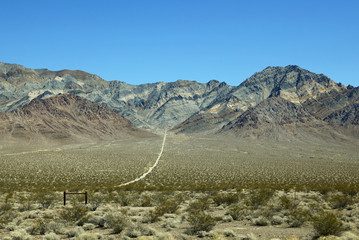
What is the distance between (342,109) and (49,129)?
14117 centimetres

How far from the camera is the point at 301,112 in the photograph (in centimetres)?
18950

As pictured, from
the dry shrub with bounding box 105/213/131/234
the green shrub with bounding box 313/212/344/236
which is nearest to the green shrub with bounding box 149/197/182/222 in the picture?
the dry shrub with bounding box 105/213/131/234

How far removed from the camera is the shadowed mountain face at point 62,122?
472ft

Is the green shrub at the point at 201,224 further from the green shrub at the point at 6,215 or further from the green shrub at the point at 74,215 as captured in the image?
the green shrub at the point at 6,215

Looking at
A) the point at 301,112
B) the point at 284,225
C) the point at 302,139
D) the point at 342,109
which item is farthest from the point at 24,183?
the point at 342,109

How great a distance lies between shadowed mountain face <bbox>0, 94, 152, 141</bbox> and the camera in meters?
144

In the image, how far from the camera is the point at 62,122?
16612 cm

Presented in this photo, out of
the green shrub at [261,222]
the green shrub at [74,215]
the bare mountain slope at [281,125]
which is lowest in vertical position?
the green shrub at [261,222]

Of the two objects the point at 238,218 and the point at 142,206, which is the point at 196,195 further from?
the point at 238,218

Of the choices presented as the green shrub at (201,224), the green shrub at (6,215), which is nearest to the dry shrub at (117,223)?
the green shrub at (201,224)

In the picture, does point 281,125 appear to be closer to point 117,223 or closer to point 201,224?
point 201,224

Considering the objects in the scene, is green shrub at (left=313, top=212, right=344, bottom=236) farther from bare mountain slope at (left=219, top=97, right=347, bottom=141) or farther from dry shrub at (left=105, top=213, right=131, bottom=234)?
bare mountain slope at (left=219, top=97, right=347, bottom=141)

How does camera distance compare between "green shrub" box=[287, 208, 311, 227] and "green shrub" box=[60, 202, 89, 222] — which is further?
"green shrub" box=[60, 202, 89, 222]

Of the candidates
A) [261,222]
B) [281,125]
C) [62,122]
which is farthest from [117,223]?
[281,125]
